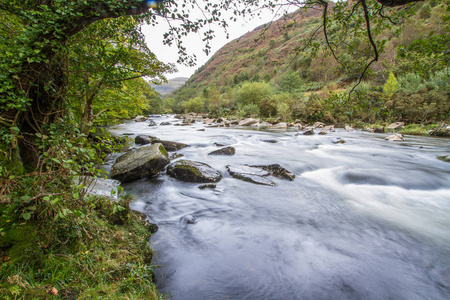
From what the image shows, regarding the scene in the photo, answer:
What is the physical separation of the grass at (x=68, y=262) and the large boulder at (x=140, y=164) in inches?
145

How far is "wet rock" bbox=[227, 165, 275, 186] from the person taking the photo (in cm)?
678

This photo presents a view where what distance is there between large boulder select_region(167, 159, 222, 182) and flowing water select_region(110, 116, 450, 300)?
27 centimetres

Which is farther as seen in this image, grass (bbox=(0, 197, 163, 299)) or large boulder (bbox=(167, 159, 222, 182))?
large boulder (bbox=(167, 159, 222, 182))

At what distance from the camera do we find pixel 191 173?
21.8ft

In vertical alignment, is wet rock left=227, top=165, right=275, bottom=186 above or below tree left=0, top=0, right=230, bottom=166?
below

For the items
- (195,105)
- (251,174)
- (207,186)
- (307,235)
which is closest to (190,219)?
(207,186)

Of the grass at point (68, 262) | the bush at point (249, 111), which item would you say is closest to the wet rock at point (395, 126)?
the bush at point (249, 111)

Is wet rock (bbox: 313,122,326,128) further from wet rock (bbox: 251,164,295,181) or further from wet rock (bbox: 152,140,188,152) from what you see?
wet rock (bbox: 251,164,295,181)

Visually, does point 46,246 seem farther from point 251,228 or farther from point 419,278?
point 419,278

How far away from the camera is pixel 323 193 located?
6438mm

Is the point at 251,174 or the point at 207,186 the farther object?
the point at 251,174

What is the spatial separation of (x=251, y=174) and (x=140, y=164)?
12.0ft

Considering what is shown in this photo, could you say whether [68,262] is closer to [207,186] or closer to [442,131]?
[207,186]

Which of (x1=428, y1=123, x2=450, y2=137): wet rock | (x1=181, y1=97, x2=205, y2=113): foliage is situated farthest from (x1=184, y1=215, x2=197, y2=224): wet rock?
(x1=181, y1=97, x2=205, y2=113): foliage
